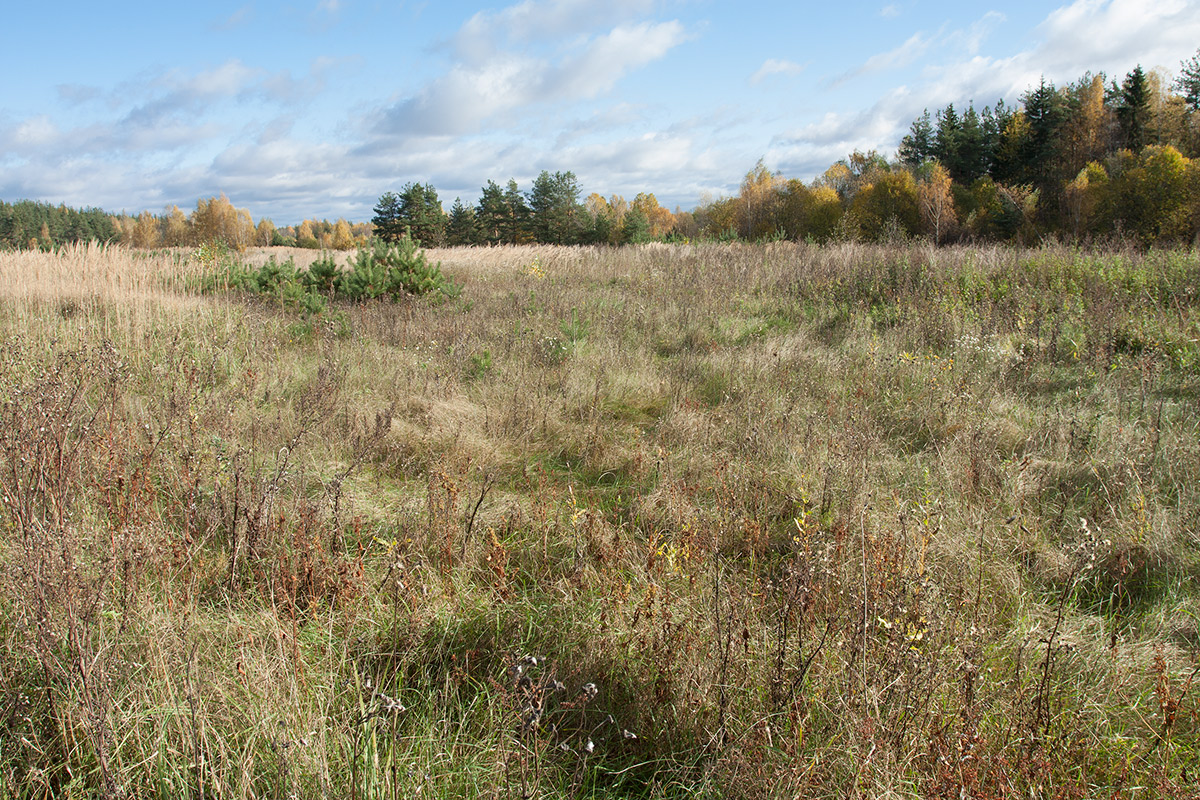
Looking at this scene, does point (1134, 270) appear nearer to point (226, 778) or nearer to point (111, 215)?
point (226, 778)

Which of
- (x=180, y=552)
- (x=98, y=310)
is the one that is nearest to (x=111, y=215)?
(x=98, y=310)

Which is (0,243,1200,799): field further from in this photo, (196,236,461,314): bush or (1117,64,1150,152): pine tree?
(1117,64,1150,152): pine tree

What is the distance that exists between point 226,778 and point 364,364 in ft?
16.7

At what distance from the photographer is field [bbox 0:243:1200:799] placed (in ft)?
5.82

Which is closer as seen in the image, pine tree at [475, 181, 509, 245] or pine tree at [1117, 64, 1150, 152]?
pine tree at [1117, 64, 1150, 152]

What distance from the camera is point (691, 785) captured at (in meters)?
1.83

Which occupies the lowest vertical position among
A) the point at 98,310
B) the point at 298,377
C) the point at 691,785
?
the point at 691,785

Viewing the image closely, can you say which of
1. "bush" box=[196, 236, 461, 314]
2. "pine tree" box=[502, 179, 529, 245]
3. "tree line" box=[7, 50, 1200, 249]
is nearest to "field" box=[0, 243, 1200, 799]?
"bush" box=[196, 236, 461, 314]

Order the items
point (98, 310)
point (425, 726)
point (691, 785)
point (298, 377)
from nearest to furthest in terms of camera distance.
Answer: point (691, 785) < point (425, 726) < point (298, 377) < point (98, 310)

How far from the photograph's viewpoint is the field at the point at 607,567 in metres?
1.77

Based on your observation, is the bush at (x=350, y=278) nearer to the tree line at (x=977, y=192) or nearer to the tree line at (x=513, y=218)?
the tree line at (x=977, y=192)

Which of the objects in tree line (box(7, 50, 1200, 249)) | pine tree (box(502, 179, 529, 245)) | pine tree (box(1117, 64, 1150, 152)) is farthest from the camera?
pine tree (box(502, 179, 529, 245))

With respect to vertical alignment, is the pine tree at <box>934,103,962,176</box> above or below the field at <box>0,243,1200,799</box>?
above

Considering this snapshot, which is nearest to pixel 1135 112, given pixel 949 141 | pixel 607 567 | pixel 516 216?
pixel 949 141
